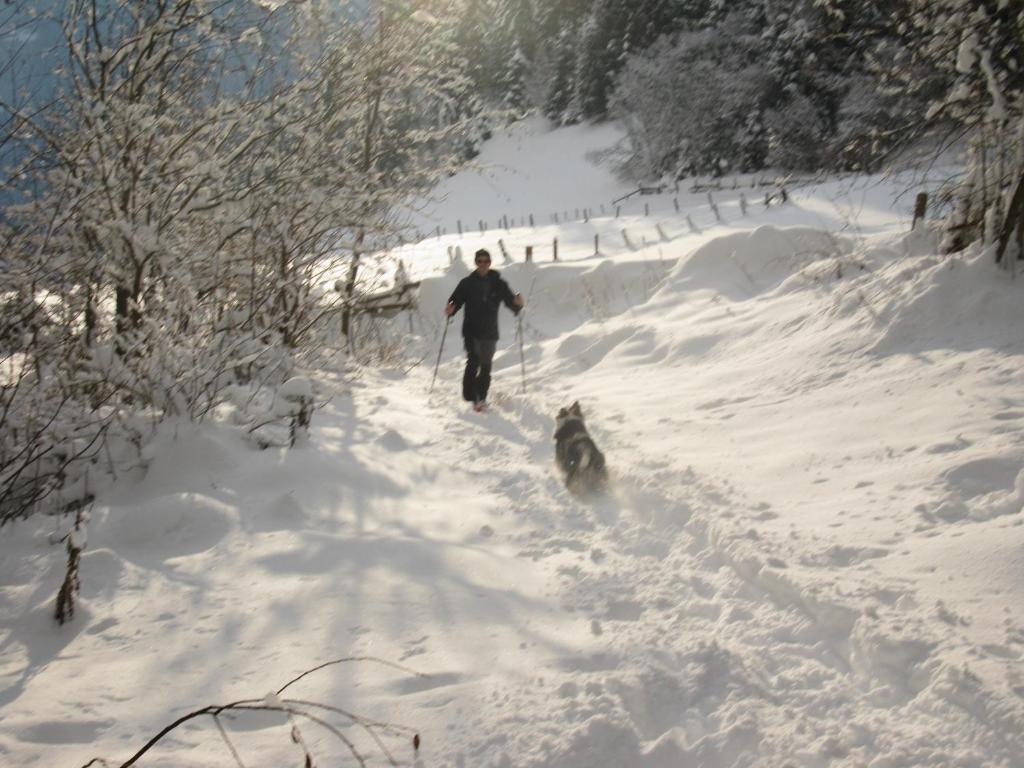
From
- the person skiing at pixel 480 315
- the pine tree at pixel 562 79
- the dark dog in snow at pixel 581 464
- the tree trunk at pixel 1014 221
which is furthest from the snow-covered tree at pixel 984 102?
the pine tree at pixel 562 79

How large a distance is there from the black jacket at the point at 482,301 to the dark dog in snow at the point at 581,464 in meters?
2.77

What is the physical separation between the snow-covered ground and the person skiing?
94 cm

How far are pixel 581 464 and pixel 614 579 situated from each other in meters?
1.40

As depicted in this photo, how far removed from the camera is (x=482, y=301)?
24.3 ft

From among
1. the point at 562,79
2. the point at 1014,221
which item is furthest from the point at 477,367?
the point at 562,79

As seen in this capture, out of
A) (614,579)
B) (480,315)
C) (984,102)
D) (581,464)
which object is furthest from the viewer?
(480,315)

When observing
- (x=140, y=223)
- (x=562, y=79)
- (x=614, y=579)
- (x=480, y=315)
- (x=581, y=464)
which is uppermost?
(x=562, y=79)

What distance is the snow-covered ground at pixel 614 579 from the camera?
2035 millimetres

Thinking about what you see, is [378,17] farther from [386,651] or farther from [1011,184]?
[386,651]

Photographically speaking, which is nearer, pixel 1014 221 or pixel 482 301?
pixel 1014 221

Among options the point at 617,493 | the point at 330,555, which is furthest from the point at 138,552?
the point at 617,493

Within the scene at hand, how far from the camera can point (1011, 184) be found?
17.9ft

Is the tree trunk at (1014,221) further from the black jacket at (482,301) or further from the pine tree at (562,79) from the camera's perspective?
the pine tree at (562,79)

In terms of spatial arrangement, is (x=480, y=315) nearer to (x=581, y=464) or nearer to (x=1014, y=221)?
(x=581, y=464)
